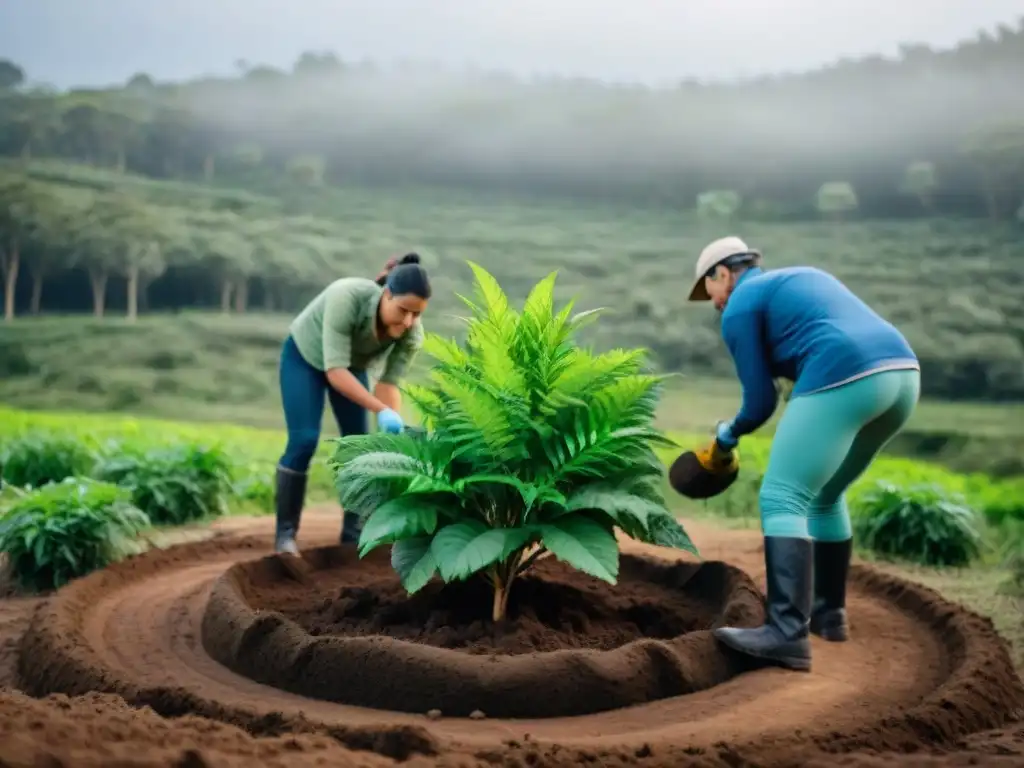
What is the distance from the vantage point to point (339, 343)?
4383 mm

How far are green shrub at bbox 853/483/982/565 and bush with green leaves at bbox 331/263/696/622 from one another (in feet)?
8.20

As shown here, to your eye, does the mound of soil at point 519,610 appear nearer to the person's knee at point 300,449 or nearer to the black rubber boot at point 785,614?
the black rubber boot at point 785,614

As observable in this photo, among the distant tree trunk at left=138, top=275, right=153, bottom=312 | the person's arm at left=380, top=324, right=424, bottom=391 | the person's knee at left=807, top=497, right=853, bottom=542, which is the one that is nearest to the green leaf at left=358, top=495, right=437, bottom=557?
the person's knee at left=807, top=497, right=853, bottom=542

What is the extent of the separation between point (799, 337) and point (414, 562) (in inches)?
56.1

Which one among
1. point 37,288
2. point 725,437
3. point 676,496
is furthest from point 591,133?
point 725,437

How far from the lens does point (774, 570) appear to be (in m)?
3.08

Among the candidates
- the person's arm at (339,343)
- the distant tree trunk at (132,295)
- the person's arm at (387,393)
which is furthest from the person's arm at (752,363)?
the distant tree trunk at (132,295)

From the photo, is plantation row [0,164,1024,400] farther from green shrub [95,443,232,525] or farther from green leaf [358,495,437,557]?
green leaf [358,495,437,557]

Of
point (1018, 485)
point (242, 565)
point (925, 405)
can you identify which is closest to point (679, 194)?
point (925, 405)

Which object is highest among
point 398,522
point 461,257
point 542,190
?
point 542,190

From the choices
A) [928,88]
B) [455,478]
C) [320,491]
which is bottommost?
[320,491]

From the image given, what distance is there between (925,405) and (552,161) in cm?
524

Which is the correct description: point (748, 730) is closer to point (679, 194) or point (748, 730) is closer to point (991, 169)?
point (991, 169)

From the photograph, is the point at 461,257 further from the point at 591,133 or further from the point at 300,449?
the point at 300,449
